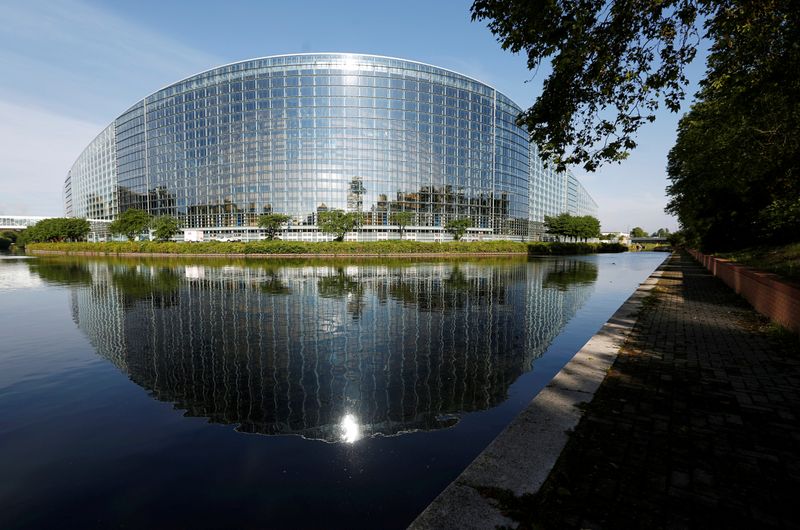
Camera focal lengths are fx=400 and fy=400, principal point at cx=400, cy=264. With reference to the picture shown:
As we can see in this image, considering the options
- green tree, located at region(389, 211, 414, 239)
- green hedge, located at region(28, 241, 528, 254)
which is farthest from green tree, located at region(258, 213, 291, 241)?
green tree, located at region(389, 211, 414, 239)

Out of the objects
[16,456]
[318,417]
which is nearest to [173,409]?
[16,456]

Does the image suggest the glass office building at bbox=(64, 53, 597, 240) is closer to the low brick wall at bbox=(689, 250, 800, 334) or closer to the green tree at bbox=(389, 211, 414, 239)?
the green tree at bbox=(389, 211, 414, 239)

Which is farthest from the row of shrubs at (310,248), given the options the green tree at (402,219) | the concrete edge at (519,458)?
the concrete edge at (519,458)

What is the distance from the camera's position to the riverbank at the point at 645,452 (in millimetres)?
3537

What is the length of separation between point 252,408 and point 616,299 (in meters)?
18.0

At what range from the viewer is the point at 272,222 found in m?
92.9

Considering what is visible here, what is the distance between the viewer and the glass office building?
99000 mm

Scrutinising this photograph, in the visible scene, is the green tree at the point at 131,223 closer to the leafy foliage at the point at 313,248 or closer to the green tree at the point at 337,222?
the leafy foliage at the point at 313,248

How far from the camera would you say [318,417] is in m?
6.42

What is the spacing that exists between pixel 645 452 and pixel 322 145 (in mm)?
102448

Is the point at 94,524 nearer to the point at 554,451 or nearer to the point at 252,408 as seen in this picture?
the point at 252,408

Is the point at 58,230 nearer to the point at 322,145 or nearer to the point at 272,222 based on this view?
the point at 272,222

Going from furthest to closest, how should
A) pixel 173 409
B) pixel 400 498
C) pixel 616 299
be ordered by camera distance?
pixel 616 299 → pixel 173 409 → pixel 400 498

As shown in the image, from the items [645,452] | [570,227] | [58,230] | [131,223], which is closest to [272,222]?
[131,223]
